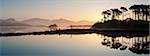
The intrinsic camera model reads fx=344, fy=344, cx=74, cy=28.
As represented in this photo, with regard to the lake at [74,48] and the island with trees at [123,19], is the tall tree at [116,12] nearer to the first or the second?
the island with trees at [123,19]

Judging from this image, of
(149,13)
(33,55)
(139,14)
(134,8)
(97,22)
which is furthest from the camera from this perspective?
(97,22)

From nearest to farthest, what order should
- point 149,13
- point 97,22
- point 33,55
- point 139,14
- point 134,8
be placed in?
point 33,55, point 149,13, point 134,8, point 139,14, point 97,22

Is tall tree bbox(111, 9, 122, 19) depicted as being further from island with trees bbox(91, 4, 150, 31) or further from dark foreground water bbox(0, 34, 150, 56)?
dark foreground water bbox(0, 34, 150, 56)

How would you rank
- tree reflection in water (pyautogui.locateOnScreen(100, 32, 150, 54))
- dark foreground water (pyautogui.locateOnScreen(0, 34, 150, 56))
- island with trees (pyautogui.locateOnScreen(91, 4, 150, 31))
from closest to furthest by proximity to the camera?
dark foreground water (pyautogui.locateOnScreen(0, 34, 150, 56)), tree reflection in water (pyautogui.locateOnScreen(100, 32, 150, 54)), island with trees (pyautogui.locateOnScreen(91, 4, 150, 31))

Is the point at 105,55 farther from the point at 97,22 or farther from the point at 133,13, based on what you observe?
the point at 97,22

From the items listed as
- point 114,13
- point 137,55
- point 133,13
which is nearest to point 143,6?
point 133,13

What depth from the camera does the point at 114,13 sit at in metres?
45.8

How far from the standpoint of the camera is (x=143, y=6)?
38188mm

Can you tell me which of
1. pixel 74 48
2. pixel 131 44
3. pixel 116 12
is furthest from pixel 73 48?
pixel 116 12

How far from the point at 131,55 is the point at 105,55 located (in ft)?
3.33

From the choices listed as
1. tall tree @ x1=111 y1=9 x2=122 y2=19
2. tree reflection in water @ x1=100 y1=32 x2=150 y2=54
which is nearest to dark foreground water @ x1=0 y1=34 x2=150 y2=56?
tree reflection in water @ x1=100 y1=32 x2=150 y2=54

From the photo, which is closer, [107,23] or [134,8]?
[134,8]

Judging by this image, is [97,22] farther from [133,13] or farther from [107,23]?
[133,13]

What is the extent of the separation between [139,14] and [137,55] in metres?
29.8
